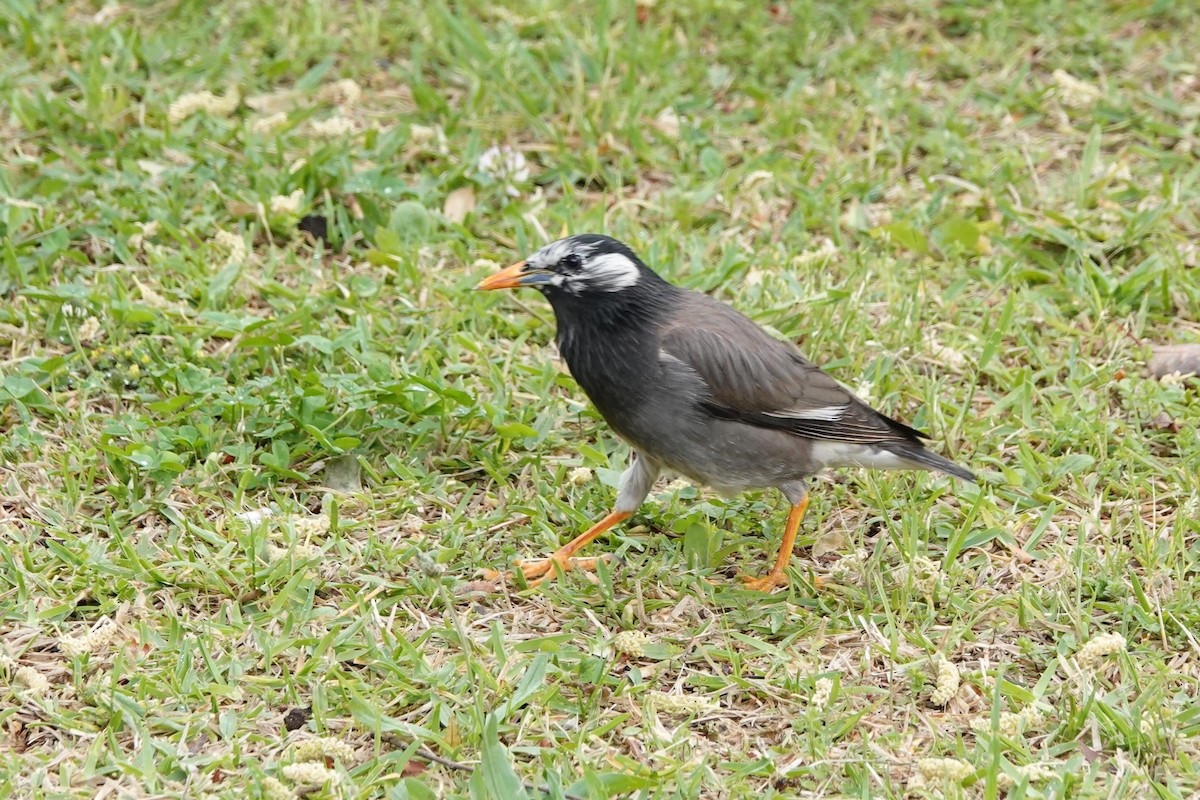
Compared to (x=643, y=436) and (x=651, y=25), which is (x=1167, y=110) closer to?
(x=651, y=25)

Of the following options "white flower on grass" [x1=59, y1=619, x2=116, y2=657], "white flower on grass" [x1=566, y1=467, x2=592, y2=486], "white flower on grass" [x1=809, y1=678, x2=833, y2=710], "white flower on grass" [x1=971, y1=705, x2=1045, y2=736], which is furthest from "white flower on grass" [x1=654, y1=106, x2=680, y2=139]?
"white flower on grass" [x1=59, y1=619, x2=116, y2=657]

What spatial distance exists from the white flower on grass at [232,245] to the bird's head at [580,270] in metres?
1.68

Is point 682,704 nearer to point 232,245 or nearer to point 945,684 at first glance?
point 945,684

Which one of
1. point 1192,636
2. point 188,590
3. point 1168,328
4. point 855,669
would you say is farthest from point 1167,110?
point 188,590

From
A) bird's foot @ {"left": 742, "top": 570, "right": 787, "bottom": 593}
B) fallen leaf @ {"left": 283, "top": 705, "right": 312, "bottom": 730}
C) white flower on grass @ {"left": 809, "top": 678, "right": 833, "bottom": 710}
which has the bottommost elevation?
bird's foot @ {"left": 742, "top": 570, "right": 787, "bottom": 593}

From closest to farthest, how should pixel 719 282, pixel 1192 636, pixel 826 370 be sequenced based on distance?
pixel 1192 636, pixel 826 370, pixel 719 282

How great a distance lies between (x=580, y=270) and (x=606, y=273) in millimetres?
96

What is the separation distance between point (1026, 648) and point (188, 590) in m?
2.77

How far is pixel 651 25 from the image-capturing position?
8.17 meters

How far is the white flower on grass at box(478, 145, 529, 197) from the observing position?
7.03m

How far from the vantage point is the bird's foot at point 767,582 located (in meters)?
Answer: 4.93

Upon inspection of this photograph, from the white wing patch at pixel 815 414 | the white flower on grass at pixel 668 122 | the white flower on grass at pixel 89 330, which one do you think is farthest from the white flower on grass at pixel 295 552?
the white flower on grass at pixel 668 122

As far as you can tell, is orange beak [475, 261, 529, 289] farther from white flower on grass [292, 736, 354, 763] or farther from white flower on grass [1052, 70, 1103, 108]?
white flower on grass [1052, 70, 1103, 108]

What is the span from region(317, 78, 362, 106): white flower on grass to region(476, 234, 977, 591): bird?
2743 mm
